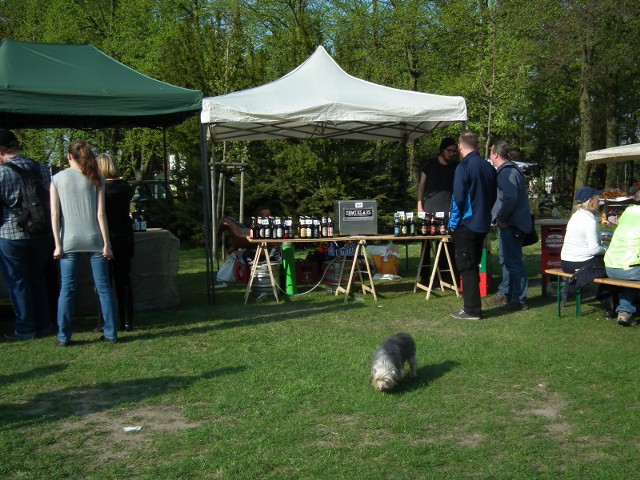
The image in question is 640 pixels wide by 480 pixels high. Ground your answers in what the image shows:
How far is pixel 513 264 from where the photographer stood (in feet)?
24.0

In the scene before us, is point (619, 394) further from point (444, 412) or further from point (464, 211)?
point (464, 211)

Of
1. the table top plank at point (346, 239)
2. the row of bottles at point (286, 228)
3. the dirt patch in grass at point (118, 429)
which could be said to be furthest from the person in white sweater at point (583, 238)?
the dirt patch in grass at point (118, 429)

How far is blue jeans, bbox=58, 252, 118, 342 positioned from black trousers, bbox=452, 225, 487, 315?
3.47 meters

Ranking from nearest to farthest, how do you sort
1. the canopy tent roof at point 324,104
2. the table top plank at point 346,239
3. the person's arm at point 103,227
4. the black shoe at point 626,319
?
the person's arm at point 103,227, the black shoe at point 626,319, the canopy tent roof at point 324,104, the table top plank at point 346,239

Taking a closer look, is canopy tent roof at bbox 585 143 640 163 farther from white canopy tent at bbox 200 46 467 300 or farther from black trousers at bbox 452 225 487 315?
black trousers at bbox 452 225 487 315

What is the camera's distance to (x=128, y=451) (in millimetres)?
3590

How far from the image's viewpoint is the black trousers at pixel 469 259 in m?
6.67

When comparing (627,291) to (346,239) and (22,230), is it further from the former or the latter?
(22,230)

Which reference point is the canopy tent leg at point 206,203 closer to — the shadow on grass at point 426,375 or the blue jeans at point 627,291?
the shadow on grass at point 426,375

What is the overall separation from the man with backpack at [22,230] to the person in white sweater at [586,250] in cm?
528

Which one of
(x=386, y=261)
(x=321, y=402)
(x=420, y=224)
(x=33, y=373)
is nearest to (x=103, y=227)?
(x=33, y=373)

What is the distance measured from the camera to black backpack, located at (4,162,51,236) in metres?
6.04

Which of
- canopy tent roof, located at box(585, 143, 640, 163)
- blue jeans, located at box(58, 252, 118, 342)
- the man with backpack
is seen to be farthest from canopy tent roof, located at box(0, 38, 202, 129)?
canopy tent roof, located at box(585, 143, 640, 163)

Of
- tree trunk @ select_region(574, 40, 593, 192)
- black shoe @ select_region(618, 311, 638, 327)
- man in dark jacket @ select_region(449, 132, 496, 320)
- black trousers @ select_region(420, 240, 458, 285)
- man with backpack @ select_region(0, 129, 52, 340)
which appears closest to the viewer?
man with backpack @ select_region(0, 129, 52, 340)
